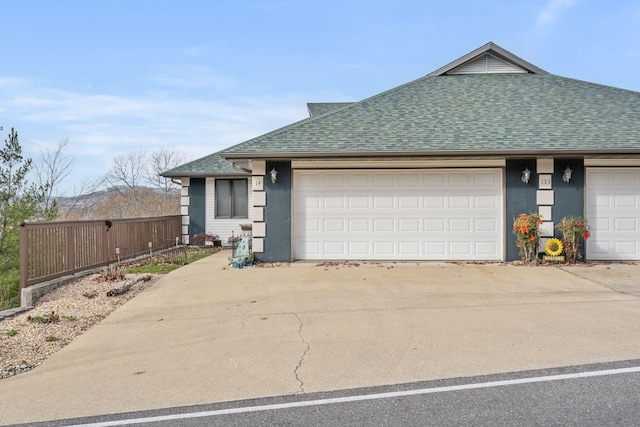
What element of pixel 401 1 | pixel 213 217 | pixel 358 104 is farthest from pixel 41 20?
pixel 401 1

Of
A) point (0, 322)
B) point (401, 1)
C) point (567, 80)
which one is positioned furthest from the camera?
point (567, 80)

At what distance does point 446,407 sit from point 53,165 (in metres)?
24.9

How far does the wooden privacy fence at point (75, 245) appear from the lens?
8195 millimetres

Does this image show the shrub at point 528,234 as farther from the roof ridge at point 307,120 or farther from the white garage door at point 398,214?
the roof ridge at point 307,120

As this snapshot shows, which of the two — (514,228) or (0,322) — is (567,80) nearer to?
(514,228)

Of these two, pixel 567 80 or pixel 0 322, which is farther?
pixel 567 80

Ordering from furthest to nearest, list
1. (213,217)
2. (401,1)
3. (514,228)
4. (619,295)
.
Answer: (213,217) → (401,1) → (514,228) → (619,295)

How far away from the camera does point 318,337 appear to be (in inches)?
219

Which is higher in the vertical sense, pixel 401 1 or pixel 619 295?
pixel 401 1

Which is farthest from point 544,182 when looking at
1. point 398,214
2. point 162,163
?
point 162,163

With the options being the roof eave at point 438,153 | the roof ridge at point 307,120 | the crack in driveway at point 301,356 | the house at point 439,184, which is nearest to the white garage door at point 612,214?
the house at point 439,184

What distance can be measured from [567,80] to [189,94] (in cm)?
1941

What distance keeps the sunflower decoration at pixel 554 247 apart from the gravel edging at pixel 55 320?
9.24 m

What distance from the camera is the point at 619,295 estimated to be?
302 inches
